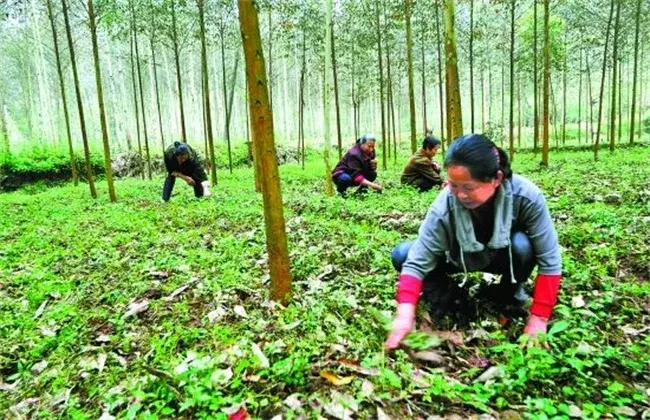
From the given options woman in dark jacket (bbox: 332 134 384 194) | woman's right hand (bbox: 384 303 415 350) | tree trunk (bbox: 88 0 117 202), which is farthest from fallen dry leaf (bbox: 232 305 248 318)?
tree trunk (bbox: 88 0 117 202)

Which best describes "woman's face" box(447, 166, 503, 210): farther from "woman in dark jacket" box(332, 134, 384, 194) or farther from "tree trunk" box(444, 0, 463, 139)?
"woman in dark jacket" box(332, 134, 384, 194)

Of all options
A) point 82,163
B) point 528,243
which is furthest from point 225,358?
point 82,163

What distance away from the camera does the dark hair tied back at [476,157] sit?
97.3 inches

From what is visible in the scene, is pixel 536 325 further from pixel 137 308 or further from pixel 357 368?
pixel 137 308

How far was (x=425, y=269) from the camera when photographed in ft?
9.39

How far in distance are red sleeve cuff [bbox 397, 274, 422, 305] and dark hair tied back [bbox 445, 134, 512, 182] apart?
0.71m

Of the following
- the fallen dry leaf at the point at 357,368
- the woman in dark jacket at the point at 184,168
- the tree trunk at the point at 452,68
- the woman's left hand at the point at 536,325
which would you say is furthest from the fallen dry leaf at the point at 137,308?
the woman in dark jacket at the point at 184,168

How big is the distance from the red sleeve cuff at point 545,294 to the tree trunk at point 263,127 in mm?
1742

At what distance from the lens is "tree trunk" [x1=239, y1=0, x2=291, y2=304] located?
3146 millimetres

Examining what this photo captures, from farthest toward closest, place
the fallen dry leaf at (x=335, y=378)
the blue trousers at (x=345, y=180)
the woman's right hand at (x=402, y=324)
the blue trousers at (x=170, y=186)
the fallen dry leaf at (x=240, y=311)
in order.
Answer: the blue trousers at (x=170, y=186)
the blue trousers at (x=345, y=180)
the fallen dry leaf at (x=240, y=311)
the woman's right hand at (x=402, y=324)
the fallen dry leaf at (x=335, y=378)

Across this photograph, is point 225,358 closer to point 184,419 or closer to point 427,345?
point 184,419

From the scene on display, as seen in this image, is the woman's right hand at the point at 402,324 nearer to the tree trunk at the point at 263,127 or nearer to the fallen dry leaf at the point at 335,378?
the fallen dry leaf at the point at 335,378

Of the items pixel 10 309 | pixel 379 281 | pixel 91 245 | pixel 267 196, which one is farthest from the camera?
pixel 91 245

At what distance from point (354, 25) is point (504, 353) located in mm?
22580
